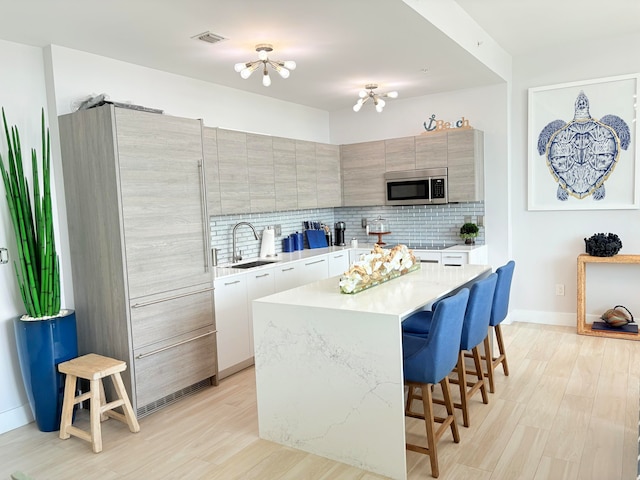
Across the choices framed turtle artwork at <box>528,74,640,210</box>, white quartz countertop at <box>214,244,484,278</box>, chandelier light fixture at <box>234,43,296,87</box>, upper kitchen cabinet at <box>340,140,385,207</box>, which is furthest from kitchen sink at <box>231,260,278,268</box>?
framed turtle artwork at <box>528,74,640,210</box>

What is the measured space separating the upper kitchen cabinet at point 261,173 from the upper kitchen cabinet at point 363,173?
1.37 meters

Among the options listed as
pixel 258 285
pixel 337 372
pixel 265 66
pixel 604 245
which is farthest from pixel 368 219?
pixel 337 372

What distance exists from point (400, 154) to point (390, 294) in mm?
3091

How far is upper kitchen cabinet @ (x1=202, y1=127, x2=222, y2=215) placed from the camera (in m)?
4.39

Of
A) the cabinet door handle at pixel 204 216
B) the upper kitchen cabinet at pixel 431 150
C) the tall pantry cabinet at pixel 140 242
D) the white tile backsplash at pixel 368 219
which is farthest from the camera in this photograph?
the upper kitchen cabinet at pixel 431 150

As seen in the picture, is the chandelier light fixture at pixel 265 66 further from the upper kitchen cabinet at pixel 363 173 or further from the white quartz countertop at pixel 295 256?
the upper kitchen cabinet at pixel 363 173

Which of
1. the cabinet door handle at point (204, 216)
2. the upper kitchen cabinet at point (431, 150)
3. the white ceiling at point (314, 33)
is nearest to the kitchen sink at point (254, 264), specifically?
the cabinet door handle at point (204, 216)

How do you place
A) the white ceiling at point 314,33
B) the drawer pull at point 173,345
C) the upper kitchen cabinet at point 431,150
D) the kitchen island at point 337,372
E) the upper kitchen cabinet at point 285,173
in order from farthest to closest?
the upper kitchen cabinet at point 431,150 → the upper kitchen cabinet at point 285,173 → the drawer pull at point 173,345 → the white ceiling at point 314,33 → the kitchen island at point 337,372

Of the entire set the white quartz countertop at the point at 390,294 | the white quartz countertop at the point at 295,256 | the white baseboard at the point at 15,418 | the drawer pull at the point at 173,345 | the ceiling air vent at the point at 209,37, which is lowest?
the white baseboard at the point at 15,418

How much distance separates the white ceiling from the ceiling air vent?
55mm

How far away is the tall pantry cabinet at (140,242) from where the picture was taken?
3.38 metres

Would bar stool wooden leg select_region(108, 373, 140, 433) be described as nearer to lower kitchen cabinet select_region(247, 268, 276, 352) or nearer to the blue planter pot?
the blue planter pot

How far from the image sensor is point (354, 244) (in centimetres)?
614

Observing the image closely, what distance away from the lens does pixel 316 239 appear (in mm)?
6164
